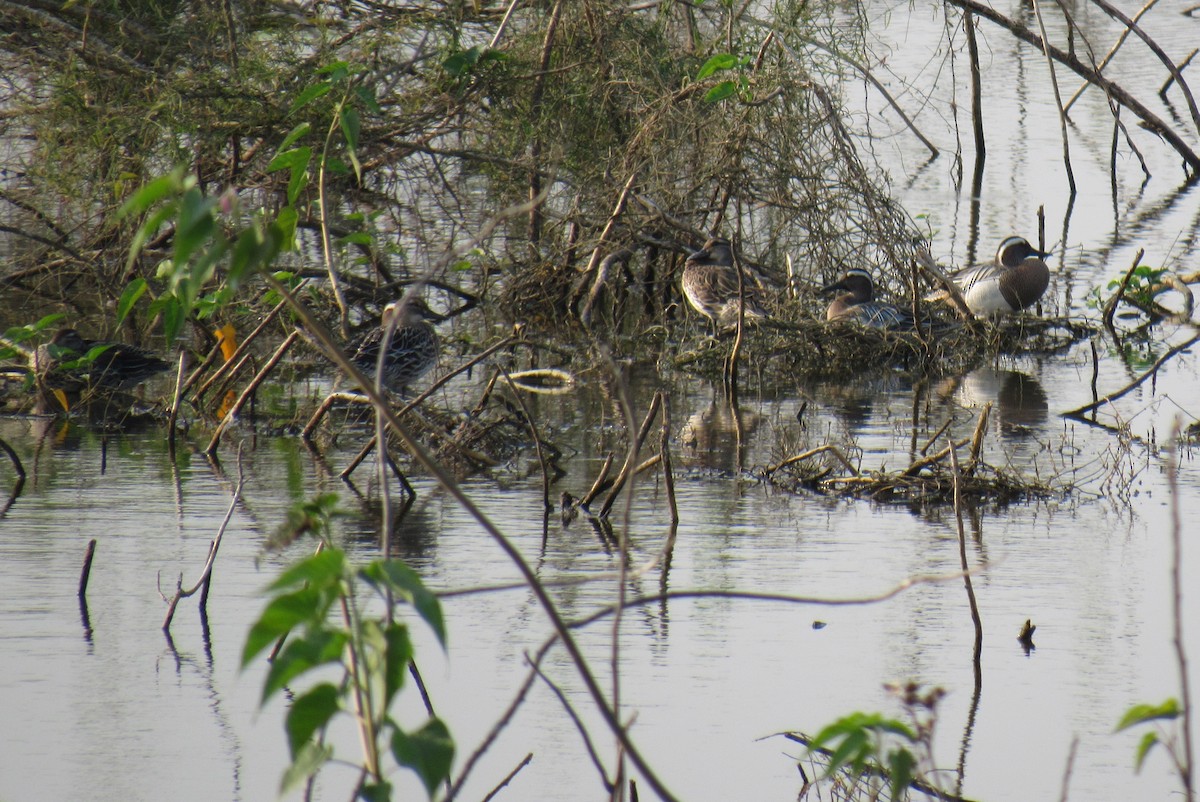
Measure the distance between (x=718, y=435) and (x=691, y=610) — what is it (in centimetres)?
295

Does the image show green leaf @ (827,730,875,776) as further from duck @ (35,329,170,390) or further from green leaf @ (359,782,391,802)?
duck @ (35,329,170,390)

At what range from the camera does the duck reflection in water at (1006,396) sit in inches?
368

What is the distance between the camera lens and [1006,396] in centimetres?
1014

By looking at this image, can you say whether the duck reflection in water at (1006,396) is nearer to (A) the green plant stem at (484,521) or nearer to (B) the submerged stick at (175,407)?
(B) the submerged stick at (175,407)

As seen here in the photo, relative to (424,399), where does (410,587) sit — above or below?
below

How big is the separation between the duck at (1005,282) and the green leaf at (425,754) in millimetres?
9643

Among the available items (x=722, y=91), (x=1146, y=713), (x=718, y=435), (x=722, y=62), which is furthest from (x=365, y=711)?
(x=722, y=91)

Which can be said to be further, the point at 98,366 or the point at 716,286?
the point at 716,286

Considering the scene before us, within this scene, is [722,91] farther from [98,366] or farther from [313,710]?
[313,710]

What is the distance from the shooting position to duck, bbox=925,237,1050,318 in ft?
39.4

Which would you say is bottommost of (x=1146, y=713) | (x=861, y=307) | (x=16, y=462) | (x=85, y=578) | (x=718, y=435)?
(x=85, y=578)

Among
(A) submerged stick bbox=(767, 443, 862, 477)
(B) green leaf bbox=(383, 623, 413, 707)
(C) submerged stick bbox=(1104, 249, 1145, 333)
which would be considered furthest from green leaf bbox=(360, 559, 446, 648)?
(C) submerged stick bbox=(1104, 249, 1145, 333)

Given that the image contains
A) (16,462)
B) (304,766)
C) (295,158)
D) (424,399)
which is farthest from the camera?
(424,399)

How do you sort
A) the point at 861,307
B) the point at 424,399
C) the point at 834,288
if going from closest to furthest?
the point at 424,399 < the point at 861,307 < the point at 834,288
